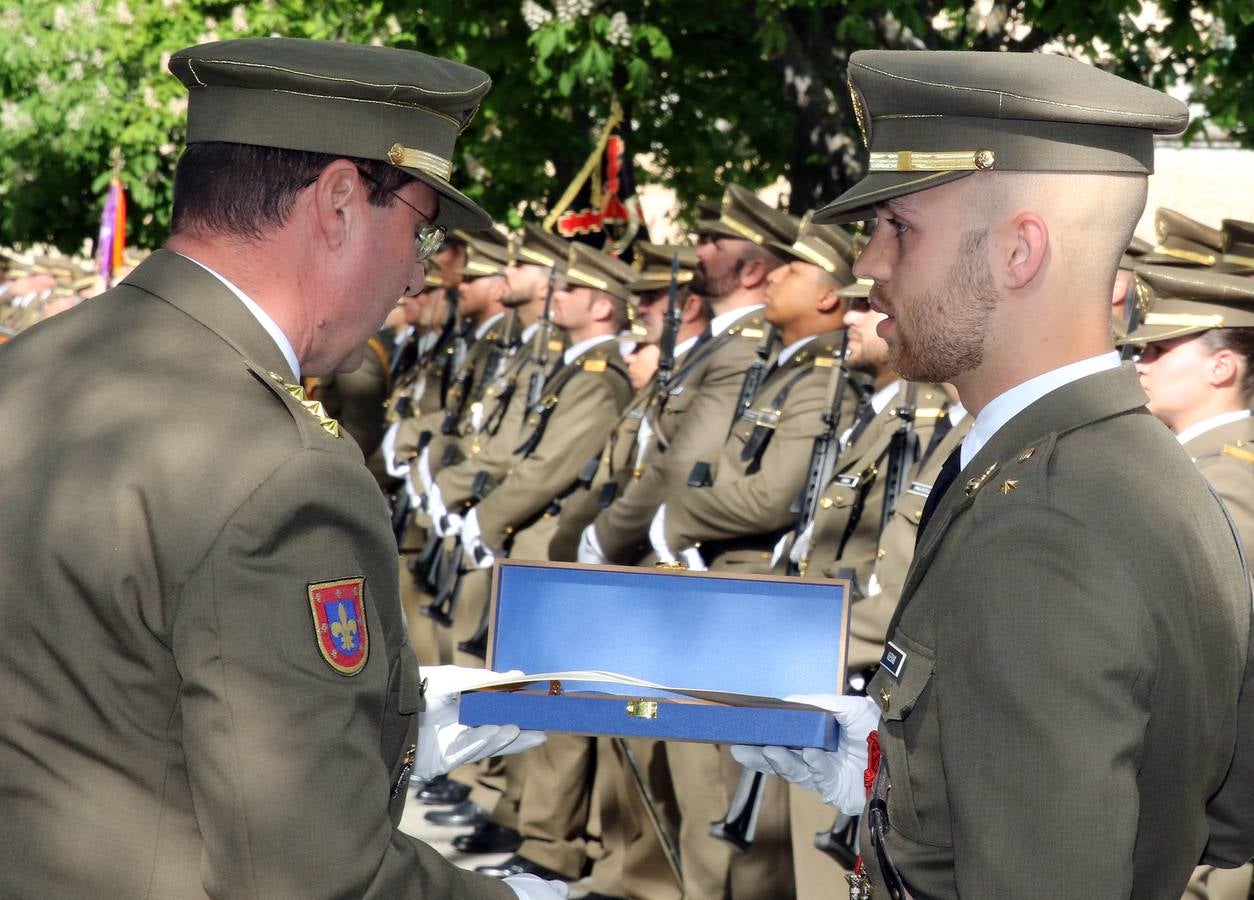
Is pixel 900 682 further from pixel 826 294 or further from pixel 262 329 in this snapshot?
pixel 826 294

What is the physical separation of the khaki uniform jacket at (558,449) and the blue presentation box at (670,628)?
176 inches

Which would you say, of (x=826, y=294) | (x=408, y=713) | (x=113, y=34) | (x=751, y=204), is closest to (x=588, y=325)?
(x=751, y=204)

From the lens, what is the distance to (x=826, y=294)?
21.2 feet

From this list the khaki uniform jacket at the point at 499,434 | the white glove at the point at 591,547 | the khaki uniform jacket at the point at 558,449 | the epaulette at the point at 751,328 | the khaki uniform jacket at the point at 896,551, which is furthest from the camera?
the khaki uniform jacket at the point at 499,434

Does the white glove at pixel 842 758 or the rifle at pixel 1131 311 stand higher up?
the rifle at pixel 1131 311

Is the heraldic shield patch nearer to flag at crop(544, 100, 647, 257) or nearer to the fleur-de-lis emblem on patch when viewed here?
the fleur-de-lis emblem on patch

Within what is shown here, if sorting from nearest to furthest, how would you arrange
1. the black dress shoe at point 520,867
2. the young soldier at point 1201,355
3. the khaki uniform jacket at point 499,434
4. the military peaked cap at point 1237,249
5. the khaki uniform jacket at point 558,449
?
1. the young soldier at point 1201,355
2. the military peaked cap at point 1237,249
3. the black dress shoe at point 520,867
4. the khaki uniform jacket at point 558,449
5. the khaki uniform jacket at point 499,434

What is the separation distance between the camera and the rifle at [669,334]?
7285 millimetres

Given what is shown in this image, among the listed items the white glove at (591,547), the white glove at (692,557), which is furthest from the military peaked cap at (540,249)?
the white glove at (692,557)

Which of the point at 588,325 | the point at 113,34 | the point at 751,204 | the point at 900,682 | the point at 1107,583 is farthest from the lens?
the point at 113,34

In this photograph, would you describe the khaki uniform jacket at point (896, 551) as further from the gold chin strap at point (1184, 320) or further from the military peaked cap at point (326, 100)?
the military peaked cap at point (326, 100)

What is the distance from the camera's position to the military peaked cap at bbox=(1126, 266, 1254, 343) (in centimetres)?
436

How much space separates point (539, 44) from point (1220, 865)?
813 centimetres

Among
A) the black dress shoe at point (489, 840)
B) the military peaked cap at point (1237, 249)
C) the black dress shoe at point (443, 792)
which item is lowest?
the black dress shoe at point (443, 792)
